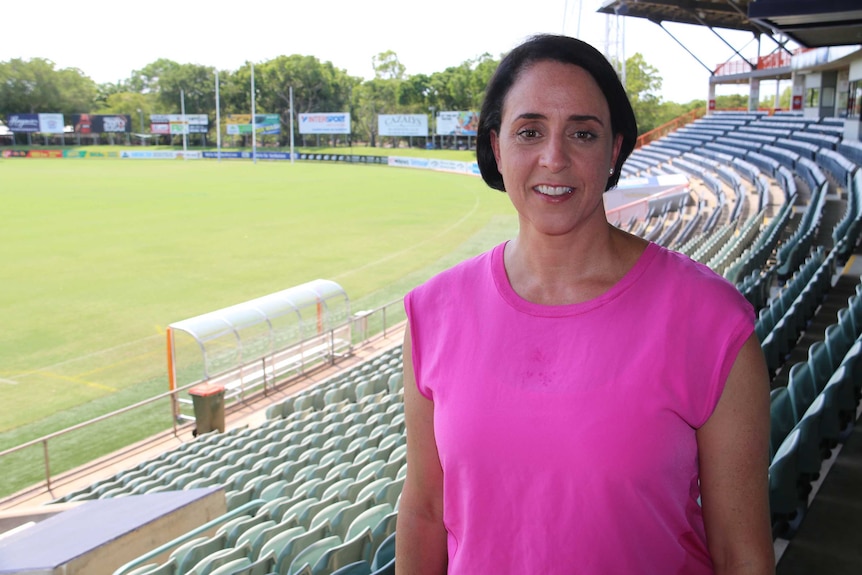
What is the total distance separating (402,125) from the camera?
276 feet

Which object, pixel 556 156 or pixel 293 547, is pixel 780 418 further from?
pixel 556 156

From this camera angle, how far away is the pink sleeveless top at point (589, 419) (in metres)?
1.48

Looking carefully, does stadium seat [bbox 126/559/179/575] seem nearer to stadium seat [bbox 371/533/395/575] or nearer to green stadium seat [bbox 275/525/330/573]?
green stadium seat [bbox 275/525/330/573]

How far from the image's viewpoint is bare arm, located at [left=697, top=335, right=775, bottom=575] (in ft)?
4.82

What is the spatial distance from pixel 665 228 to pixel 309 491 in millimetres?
17830

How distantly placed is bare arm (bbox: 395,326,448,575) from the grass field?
9477mm

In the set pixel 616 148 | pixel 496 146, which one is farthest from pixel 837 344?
pixel 496 146

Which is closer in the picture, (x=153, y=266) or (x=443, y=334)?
(x=443, y=334)

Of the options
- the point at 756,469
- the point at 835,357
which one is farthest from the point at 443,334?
the point at 835,357

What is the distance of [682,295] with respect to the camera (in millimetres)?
1538

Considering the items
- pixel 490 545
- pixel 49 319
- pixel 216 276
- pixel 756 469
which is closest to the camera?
pixel 756 469

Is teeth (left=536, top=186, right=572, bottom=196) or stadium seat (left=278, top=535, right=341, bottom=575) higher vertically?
teeth (left=536, top=186, right=572, bottom=196)

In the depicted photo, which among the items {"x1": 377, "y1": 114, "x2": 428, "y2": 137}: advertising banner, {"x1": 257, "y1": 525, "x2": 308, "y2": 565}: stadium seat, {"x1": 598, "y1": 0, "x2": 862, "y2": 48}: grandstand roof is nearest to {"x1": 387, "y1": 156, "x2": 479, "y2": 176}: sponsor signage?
{"x1": 377, "y1": 114, "x2": 428, "y2": 137}: advertising banner

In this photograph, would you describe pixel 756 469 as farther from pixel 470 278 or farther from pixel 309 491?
pixel 309 491
